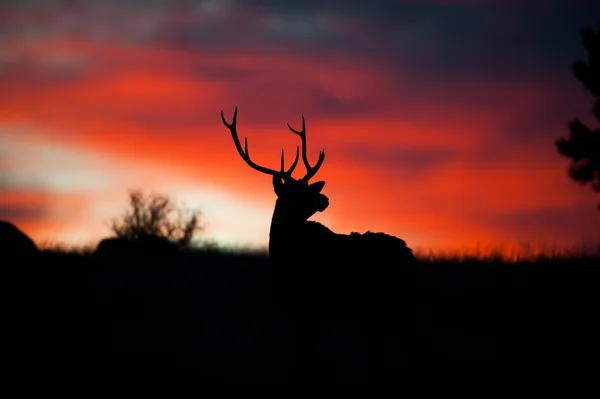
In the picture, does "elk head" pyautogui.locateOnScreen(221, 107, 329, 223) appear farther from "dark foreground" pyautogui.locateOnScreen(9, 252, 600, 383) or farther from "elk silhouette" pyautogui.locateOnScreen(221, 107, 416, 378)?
"dark foreground" pyautogui.locateOnScreen(9, 252, 600, 383)

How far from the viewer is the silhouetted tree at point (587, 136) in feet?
115

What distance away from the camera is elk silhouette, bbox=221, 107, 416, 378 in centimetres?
1087

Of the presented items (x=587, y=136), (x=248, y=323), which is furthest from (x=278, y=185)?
(x=587, y=136)

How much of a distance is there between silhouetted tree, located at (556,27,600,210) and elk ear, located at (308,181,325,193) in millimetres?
26177

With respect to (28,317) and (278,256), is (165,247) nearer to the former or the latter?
(28,317)

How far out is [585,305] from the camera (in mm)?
14555

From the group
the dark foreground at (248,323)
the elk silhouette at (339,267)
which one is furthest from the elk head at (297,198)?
the dark foreground at (248,323)

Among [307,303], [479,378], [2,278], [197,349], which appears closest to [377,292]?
[307,303]

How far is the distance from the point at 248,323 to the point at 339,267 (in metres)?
3.81

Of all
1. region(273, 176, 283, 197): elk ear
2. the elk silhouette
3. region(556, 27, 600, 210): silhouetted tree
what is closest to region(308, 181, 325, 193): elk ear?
the elk silhouette

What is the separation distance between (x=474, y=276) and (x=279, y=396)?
775cm

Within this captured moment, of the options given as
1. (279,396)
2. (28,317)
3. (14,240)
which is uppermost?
(14,240)

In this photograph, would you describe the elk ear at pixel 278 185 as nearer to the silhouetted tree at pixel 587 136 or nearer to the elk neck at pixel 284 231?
the elk neck at pixel 284 231

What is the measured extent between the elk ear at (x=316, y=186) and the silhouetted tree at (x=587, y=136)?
2618 cm
